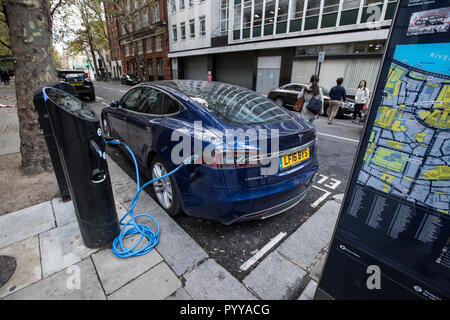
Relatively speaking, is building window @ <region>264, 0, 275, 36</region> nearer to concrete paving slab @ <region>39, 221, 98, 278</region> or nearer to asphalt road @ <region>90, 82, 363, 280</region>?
asphalt road @ <region>90, 82, 363, 280</region>

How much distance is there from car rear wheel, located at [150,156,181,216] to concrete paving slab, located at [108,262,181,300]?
75 cm

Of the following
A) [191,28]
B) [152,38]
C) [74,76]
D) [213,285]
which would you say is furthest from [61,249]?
[152,38]

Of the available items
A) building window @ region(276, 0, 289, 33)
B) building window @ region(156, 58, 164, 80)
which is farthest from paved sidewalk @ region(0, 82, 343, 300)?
building window @ region(156, 58, 164, 80)

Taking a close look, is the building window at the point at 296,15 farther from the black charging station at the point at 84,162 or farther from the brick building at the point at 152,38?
the brick building at the point at 152,38

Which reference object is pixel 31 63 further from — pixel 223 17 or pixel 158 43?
pixel 158 43

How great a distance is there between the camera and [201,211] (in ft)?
7.20

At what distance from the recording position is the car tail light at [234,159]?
1.90 m

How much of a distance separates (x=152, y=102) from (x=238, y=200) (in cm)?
195

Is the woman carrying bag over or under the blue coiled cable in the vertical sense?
over

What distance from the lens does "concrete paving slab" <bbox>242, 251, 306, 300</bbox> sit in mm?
1801

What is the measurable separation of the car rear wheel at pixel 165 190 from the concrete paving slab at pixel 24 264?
1.28m

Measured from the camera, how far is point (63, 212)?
2713 millimetres
